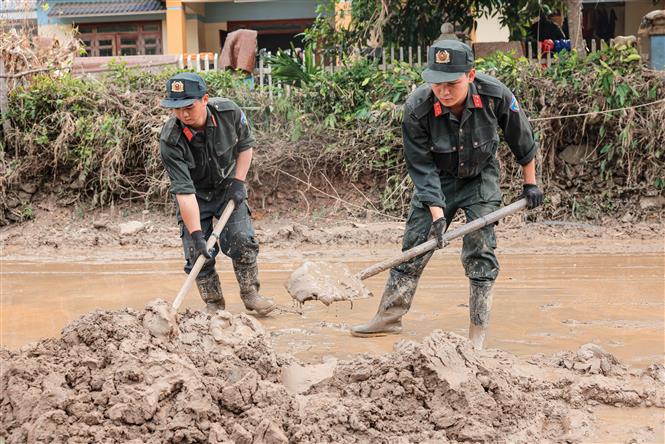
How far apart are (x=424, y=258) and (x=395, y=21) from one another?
20.5 feet

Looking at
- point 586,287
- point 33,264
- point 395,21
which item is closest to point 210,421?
point 586,287

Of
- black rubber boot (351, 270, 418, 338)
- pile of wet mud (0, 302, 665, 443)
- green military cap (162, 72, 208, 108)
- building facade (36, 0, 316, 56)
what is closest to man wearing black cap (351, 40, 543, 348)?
black rubber boot (351, 270, 418, 338)

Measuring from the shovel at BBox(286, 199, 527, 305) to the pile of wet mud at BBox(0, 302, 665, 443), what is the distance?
1.75ft

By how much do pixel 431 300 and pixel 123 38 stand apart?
49.0ft

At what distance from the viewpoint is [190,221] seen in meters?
5.30

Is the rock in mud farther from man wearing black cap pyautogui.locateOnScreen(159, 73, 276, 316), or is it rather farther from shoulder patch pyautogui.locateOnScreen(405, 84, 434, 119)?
shoulder patch pyautogui.locateOnScreen(405, 84, 434, 119)

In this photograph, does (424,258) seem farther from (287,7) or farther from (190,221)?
(287,7)

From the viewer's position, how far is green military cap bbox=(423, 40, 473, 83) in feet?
15.2

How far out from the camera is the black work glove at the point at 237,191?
566 centimetres

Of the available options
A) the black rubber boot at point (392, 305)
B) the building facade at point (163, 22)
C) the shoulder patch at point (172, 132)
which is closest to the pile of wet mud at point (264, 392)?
the black rubber boot at point (392, 305)

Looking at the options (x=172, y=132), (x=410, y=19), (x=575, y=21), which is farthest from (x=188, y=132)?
(x=575, y=21)

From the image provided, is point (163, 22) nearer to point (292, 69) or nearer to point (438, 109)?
point (292, 69)

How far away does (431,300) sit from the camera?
6.34 m

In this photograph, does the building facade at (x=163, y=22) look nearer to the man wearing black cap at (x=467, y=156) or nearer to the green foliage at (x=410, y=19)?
the green foliage at (x=410, y=19)
